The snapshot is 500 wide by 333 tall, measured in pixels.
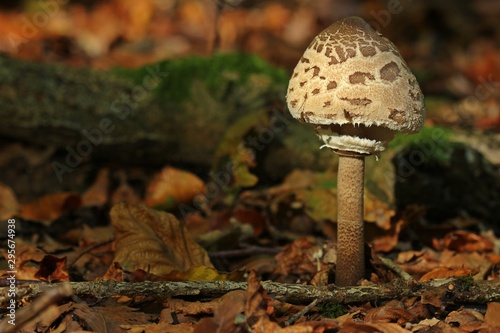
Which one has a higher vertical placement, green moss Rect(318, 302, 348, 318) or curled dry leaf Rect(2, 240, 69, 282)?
curled dry leaf Rect(2, 240, 69, 282)

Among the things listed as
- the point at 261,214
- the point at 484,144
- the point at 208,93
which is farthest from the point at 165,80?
the point at 484,144

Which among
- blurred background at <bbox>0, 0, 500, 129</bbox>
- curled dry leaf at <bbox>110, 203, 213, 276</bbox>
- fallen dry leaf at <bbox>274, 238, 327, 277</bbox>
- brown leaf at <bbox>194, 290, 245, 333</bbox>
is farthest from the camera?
blurred background at <bbox>0, 0, 500, 129</bbox>

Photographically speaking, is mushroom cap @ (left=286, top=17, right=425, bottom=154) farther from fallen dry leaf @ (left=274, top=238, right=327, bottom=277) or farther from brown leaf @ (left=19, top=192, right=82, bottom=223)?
brown leaf @ (left=19, top=192, right=82, bottom=223)

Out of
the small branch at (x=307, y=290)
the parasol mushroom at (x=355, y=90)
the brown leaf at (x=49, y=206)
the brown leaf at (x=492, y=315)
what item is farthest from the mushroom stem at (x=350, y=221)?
the brown leaf at (x=49, y=206)

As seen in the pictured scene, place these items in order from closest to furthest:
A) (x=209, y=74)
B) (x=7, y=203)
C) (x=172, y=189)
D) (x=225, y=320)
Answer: (x=225, y=320) → (x=7, y=203) → (x=172, y=189) → (x=209, y=74)

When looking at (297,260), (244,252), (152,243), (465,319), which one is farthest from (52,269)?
(465,319)

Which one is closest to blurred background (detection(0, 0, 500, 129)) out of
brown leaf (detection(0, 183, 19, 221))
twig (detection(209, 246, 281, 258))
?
brown leaf (detection(0, 183, 19, 221))

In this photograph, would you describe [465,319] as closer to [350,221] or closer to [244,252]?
[350,221]

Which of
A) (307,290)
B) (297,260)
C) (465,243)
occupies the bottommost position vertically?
(307,290)
